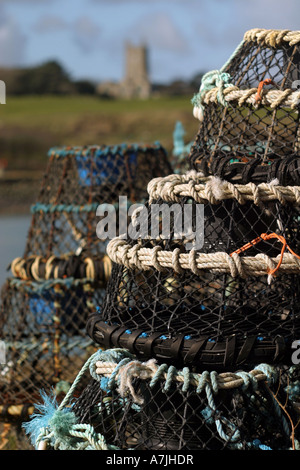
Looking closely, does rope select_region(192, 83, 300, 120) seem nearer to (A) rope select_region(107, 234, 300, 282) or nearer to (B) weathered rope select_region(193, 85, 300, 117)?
(B) weathered rope select_region(193, 85, 300, 117)

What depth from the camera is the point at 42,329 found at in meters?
4.04

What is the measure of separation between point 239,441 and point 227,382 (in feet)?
0.58

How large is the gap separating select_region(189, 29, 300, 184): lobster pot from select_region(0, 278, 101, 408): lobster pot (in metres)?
1.54

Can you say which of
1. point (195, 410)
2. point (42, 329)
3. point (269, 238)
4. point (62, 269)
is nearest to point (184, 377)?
point (195, 410)

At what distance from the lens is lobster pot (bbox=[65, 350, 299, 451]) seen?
2.08 metres

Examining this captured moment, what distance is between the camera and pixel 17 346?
13.1ft

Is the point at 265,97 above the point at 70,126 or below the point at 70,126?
below

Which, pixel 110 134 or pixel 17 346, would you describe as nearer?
pixel 17 346

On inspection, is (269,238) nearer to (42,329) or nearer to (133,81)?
(42,329)

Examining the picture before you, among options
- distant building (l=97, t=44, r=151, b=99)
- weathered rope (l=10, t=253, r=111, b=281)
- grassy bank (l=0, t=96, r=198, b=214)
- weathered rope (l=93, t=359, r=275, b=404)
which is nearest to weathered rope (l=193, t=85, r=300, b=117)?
weathered rope (l=93, t=359, r=275, b=404)

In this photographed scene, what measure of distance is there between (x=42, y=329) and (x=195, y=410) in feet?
6.89

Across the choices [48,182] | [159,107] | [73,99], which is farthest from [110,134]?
[48,182]

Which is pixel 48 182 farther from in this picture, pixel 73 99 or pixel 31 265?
pixel 73 99

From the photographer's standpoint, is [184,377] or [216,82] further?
[216,82]
